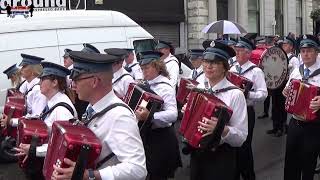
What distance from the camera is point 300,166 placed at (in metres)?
6.09

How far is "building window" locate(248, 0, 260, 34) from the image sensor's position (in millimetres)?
30234

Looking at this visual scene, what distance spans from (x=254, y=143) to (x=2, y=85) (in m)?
4.71

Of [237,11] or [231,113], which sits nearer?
[231,113]

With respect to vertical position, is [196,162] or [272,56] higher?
[272,56]

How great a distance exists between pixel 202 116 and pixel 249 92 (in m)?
2.85

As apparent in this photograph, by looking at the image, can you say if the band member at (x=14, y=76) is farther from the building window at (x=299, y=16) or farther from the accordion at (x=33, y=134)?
the building window at (x=299, y=16)

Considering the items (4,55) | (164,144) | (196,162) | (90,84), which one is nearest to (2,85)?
(4,55)

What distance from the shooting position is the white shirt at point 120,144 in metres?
3.05

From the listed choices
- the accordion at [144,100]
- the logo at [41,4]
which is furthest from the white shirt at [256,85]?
the logo at [41,4]

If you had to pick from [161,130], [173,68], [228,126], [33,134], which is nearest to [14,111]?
[161,130]

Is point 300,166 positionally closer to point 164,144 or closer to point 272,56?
point 164,144

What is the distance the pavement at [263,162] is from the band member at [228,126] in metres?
2.89

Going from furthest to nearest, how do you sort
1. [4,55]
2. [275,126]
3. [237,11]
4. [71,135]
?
1. [237,11]
2. [275,126]
3. [4,55]
4. [71,135]

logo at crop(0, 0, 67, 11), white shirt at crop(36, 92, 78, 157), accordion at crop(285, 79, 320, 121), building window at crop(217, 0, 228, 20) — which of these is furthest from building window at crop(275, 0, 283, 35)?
white shirt at crop(36, 92, 78, 157)
